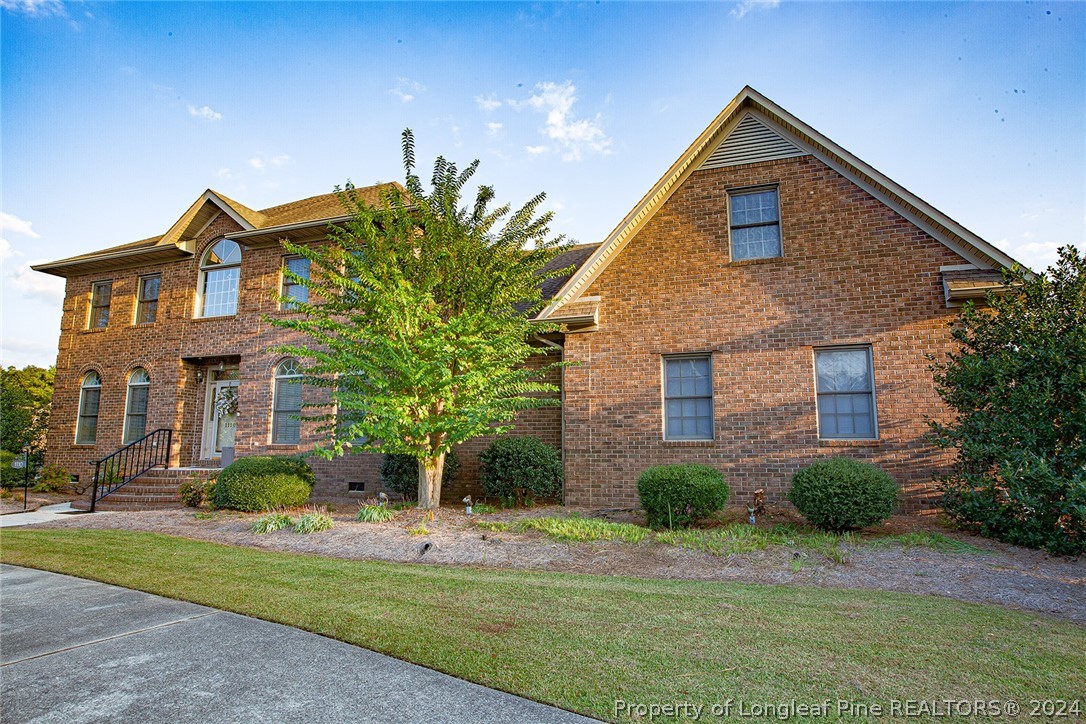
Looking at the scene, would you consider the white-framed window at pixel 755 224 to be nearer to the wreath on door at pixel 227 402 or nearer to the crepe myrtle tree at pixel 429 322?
the crepe myrtle tree at pixel 429 322

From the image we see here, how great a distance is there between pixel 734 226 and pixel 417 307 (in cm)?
640

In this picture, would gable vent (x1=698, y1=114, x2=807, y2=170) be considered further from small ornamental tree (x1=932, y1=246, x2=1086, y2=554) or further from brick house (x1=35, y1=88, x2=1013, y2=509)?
small ornamental tree (x1=932, y1=246, x2=1086, y2=554)

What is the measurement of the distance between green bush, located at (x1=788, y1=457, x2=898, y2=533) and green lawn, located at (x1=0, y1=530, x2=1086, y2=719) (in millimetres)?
2453

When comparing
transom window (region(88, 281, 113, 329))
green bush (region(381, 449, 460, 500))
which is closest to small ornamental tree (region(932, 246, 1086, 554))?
green bush (region(381, 449, 460, 500))

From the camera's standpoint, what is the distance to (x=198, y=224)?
655 inches

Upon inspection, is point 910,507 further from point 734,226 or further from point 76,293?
point 76,293

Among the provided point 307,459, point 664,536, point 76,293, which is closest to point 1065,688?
point 664,536

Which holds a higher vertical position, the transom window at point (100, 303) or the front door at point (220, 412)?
the transom window at point (100, 303)

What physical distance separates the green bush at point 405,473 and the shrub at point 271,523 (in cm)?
290

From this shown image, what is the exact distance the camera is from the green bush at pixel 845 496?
800 cm

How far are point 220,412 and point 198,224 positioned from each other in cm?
533

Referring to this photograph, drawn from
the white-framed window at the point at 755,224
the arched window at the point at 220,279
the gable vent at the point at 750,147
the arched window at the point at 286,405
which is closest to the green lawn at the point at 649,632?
the white-framed window at the point at 755,224

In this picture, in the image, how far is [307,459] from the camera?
47.2ft

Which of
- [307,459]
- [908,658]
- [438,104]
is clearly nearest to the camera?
[908,658]
